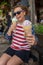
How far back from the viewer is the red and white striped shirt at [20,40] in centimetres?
466

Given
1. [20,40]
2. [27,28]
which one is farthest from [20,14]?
[20,40]

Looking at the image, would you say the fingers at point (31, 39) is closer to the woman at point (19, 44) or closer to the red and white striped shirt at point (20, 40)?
the woman at point (19, 44)

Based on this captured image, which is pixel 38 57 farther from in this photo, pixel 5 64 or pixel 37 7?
pixel 37 7

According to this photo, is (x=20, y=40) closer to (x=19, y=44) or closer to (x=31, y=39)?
(x=19, y=44)

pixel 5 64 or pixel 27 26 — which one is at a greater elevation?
pixel 27 26

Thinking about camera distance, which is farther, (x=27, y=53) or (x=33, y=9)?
(x=33, y=9)

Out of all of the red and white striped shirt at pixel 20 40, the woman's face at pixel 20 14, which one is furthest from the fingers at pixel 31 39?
the woman's face at pixel 20 14

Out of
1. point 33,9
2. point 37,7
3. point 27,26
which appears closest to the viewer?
point 27,26

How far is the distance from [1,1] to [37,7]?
2536mm

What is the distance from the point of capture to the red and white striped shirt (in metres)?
4.66

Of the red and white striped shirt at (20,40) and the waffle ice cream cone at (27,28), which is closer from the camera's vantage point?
the waffle ice cream cone at (27,28)

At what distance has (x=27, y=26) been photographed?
14.8 feet

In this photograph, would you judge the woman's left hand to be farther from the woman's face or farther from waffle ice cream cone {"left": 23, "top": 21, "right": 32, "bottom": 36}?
the woman's face

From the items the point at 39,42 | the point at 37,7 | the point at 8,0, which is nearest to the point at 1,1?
the point at 8,0
